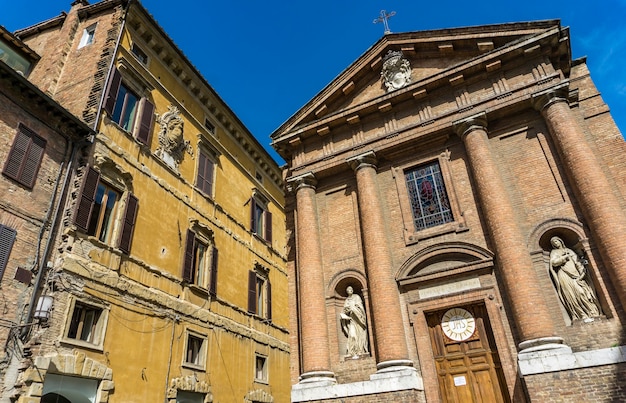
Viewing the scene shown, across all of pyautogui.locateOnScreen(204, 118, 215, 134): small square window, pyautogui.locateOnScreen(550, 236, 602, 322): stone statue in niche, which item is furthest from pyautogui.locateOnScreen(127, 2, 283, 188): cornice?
pyautogui.locateOnScreen(550, 236, 602, 322): stone statue in niche

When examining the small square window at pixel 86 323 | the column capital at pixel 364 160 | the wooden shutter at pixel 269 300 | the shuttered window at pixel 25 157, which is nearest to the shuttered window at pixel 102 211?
the shuttered window at pixel 25 157

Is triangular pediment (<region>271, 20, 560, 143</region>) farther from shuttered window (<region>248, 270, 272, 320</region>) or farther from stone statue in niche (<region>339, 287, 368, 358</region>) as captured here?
shuttered window (<region>248, 270, 272, 320</region>)

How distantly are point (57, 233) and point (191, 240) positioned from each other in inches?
214

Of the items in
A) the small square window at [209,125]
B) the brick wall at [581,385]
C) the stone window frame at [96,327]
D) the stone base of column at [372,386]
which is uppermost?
the small square window at [209,125]

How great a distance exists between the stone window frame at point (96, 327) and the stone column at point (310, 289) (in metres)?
5.49

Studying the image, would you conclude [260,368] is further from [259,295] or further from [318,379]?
[318,379]

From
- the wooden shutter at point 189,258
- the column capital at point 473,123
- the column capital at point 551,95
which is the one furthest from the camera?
the wooden shutter at point 189,258

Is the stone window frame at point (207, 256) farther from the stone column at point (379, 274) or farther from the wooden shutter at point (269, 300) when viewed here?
the stone column at point (379, 274)

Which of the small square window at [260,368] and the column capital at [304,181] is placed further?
the small square window at [260,368]

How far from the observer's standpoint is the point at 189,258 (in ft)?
51.0

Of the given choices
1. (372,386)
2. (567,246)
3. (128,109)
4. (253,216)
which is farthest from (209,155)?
(567,246)

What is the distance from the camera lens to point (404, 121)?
14008 millimetres

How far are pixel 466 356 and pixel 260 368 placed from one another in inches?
426

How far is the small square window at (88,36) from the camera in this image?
1573 centimetres
